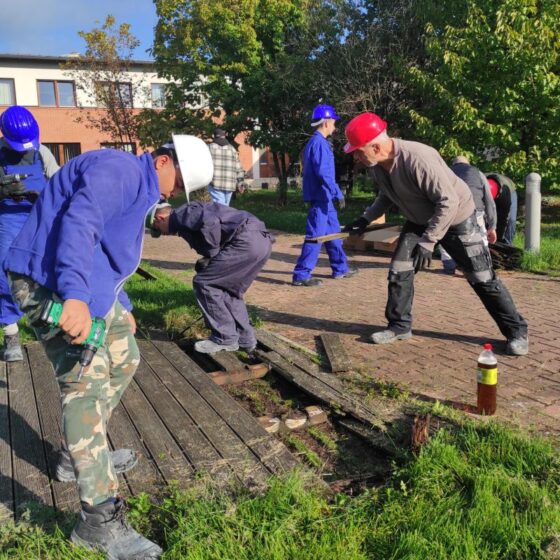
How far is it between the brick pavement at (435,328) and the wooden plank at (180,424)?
4.96 feet

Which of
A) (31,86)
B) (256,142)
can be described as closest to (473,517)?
(256,142)

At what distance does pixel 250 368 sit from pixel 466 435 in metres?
Result: 2.05

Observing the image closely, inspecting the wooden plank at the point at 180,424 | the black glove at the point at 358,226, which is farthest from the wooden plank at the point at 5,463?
the black glove at the point at 358,226

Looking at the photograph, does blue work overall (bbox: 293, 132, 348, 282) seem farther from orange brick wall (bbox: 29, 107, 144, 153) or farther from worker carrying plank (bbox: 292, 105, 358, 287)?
orange brick wall (bbox: 29, 107, 144, 153)

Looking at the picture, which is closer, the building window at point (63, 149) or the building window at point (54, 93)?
the building window at point (54, 93)

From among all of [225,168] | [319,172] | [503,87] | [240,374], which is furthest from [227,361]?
[503,87]

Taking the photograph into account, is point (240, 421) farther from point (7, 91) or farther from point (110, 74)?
point (7, 91)

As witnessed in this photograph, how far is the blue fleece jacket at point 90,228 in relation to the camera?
236 cm

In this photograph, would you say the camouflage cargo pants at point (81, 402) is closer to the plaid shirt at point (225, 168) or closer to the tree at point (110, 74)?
the plaid shirt at point (225, 168)

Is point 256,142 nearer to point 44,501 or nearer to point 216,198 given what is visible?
point 216,198

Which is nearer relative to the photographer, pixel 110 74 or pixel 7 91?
pixel 110 74

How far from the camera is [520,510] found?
8.66 ft

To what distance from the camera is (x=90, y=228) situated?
2.38 m

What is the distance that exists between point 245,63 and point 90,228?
19.4m
